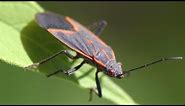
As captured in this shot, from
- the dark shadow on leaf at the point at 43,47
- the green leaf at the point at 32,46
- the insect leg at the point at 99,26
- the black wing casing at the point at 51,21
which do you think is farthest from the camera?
the insect leg at the point at 99,26

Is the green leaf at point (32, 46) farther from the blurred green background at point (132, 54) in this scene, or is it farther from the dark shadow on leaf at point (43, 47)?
the blurred green background at point (132, 54)

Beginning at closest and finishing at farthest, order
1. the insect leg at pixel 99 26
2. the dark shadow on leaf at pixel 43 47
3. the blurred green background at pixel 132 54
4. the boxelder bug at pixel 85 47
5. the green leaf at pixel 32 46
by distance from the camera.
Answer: the green leaf at pixel 32 46 < the dark shadow on leaf at pixel 43 47 < the boxelder bug at pixel 85 47 < the insect leg at pixel 99 26 < the blurred green background at pixel 132 54

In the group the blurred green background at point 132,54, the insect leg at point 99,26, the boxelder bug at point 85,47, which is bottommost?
the blurred green background at point 132,54

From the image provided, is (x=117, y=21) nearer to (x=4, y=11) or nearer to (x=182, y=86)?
(x=182, y=86)

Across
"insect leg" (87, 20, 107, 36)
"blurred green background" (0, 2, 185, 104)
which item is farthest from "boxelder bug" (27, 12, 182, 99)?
"blurred green background" (0, 2, 185, 104)

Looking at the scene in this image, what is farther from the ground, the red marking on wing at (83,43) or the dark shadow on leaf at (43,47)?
the dark shadow on leaf at (43,47)

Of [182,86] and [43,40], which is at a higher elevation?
[43,40]

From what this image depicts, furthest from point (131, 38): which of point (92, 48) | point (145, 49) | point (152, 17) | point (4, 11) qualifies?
point (4, 11)

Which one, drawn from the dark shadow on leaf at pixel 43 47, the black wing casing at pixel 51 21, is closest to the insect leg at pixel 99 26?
the black wing casing at pixel 51 21
